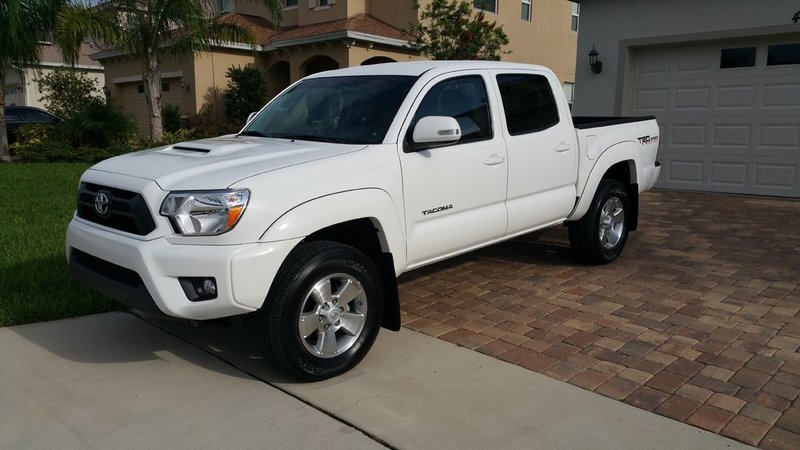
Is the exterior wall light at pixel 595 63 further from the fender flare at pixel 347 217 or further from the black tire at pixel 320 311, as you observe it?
the black tire at pixel 320 311

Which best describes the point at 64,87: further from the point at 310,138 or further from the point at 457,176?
the point at 457,176

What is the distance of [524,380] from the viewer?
4098 millimetres

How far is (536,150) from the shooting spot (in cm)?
562

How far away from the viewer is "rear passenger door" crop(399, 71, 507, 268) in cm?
461

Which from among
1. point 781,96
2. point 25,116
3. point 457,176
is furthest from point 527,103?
point 25,116

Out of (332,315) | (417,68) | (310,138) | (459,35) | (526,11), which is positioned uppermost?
(526,11)

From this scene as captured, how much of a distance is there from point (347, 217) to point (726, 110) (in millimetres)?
9271

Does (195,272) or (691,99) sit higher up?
(691,99)

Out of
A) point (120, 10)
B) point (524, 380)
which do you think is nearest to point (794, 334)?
point (524, 380)

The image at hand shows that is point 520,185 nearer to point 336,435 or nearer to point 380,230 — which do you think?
point 380,230

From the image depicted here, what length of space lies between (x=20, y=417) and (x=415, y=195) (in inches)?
105

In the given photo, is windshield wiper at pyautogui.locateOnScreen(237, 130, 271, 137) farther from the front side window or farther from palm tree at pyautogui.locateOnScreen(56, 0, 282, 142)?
palm tree at pyautogui.locateOnScreen(56, 0, 282, 142)

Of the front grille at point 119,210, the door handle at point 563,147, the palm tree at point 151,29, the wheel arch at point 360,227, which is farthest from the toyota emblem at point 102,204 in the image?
the palm tree at point 151,29

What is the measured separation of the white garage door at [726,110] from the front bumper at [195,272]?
9625 mm
